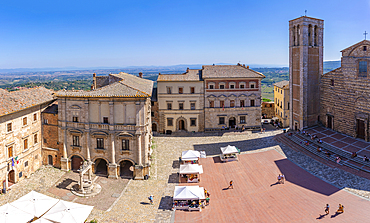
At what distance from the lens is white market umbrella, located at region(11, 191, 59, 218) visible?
2494 cm

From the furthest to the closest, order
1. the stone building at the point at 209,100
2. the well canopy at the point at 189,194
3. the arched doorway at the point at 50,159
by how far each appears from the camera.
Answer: the stone building at the point at 209,100, the arched doorway at the point at 50,159, the well canopy at the point at 189,194

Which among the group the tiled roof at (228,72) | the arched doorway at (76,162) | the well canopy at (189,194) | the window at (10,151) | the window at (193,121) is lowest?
the well canopy at (189,194)

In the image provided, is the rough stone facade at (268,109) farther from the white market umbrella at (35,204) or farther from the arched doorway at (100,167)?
the white market umbrella at (35,204)

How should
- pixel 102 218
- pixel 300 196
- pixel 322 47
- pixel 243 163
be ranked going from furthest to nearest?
1. pixel 322 47
2. pixel 243 163
3. pixel 300 196
4. pixel 102 218

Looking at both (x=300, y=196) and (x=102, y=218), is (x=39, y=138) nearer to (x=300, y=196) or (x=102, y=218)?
(x=102, y=218)

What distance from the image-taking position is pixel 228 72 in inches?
2238

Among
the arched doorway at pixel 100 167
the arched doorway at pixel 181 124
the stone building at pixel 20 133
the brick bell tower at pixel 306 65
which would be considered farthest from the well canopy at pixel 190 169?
the brick bell tower at pixel 306 65

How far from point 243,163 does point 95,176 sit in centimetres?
2260

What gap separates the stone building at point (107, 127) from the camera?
115 feet

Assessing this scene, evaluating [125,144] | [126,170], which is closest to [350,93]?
[125,144]

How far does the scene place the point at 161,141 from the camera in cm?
5016

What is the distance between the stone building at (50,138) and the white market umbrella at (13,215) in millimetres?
13715

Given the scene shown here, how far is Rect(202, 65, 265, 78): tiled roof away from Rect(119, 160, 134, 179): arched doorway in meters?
26.5

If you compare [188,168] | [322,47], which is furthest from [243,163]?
[322,47]
